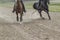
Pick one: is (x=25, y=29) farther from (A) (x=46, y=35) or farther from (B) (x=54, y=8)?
(B) (x=54, y=8)

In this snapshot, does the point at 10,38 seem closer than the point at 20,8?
Yes

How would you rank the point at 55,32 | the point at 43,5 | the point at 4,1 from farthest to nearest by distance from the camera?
the point at 4,1
the point at 43,5
the point at 55,32

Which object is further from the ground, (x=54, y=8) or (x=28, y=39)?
(x=28, y=39)

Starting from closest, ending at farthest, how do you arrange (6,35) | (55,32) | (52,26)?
(6,35) → (55,32) → (52,26)

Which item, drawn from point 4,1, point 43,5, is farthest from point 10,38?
point 4,1

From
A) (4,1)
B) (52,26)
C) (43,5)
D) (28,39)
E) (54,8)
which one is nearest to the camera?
(28,39)

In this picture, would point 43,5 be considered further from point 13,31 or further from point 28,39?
point 28,39

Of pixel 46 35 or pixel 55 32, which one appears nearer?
pixel 46 35

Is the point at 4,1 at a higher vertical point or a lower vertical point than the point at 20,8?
lower

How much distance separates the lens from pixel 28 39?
1055cm

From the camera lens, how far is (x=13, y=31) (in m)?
12.3

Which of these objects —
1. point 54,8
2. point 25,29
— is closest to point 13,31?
point 25,29

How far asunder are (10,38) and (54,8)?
43.2 ft

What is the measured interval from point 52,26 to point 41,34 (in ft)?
8.22
